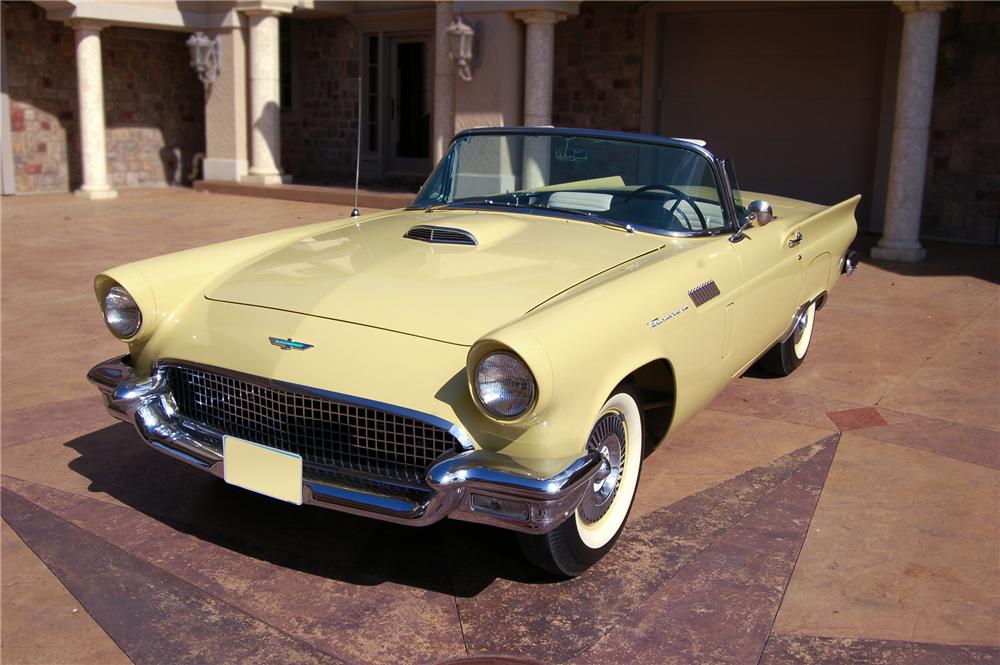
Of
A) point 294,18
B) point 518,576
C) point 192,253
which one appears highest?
point 294,18

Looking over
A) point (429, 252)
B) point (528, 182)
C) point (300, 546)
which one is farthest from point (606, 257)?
point (300, 546)

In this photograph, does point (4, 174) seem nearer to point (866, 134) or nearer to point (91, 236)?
point (91, 236)

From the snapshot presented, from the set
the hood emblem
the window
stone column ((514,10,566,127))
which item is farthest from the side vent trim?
the window

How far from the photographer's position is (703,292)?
3504mm

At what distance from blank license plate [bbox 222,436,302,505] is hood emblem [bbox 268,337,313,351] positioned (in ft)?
1.02

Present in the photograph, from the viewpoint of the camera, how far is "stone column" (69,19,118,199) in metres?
13.9

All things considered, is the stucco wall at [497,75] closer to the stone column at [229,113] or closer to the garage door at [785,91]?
the garage door at [785,91]

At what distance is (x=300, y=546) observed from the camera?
3.22 meters

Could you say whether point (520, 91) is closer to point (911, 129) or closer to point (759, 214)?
point (911, 129)

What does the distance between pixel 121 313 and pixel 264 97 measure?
1209 cm

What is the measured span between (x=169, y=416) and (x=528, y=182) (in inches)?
76.4

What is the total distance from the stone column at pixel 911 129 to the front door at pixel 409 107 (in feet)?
27.1

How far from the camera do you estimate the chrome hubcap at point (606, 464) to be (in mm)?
2995

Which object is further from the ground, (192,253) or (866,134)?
(866,134)
